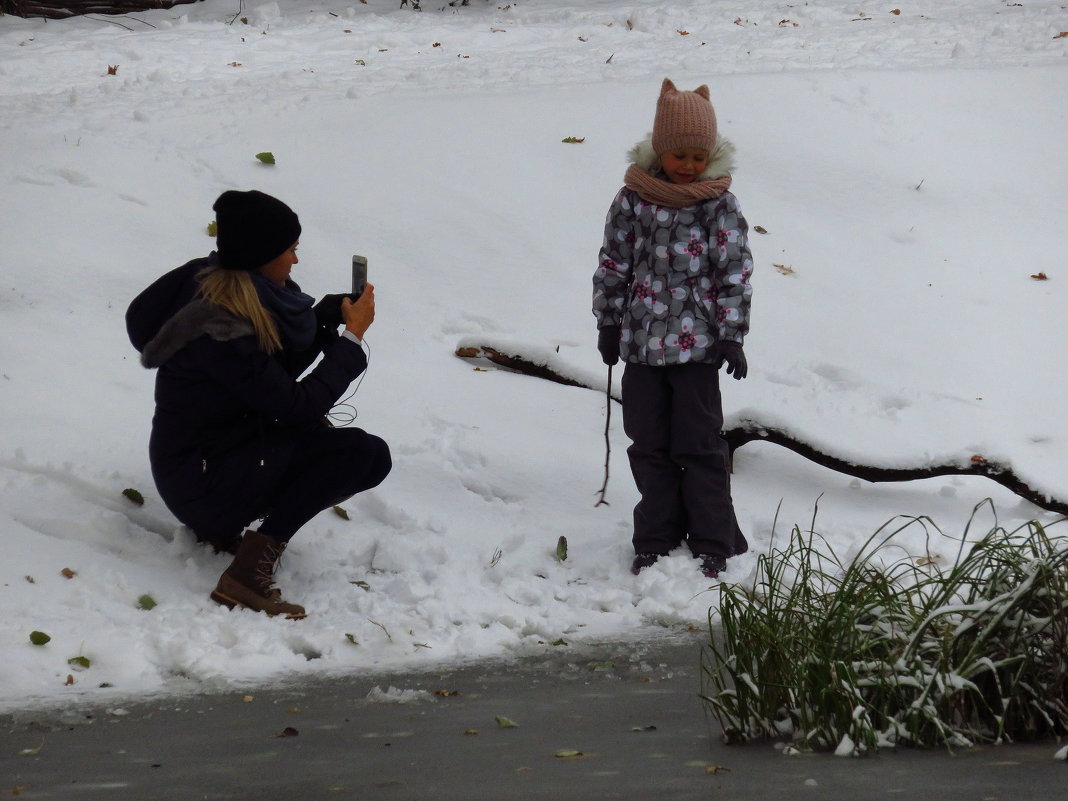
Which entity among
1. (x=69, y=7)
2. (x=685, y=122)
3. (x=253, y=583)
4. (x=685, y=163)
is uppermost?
(x=69, y=7)

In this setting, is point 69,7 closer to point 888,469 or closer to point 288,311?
point 288,311

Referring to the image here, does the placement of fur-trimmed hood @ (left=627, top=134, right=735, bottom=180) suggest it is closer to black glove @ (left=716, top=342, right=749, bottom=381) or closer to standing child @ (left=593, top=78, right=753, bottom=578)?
standing child @ (left=593, top=78, right=753, bottom=578)

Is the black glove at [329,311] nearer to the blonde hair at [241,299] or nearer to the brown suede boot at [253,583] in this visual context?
the blonde hair at [241,299]

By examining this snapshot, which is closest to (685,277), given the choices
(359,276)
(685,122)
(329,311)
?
(685,122)

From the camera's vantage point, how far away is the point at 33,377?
17.3 ft

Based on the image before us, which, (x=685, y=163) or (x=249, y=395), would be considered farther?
(x=685, y=163)

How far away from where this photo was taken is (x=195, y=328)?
4.01 m

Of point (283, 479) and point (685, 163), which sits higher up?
point (685, 163)

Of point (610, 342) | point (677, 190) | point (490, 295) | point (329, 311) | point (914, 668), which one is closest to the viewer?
point (914, 668)

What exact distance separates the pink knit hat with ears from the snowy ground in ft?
4.63

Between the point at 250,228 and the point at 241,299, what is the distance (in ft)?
0.79

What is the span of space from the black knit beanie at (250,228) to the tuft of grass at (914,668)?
2058mm

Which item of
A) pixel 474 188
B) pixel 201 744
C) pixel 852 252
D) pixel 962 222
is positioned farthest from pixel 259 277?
pixel 962 222

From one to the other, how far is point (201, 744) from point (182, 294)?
1.70 m
